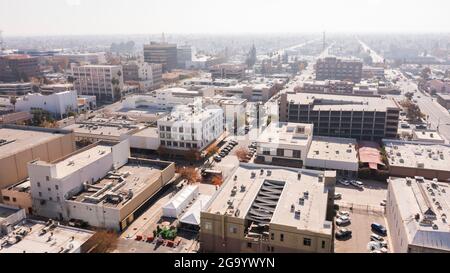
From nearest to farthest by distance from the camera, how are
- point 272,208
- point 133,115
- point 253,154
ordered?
point 272,208
point 253,154
point 133,115

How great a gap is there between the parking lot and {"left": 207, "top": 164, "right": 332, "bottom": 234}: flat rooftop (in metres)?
2.23

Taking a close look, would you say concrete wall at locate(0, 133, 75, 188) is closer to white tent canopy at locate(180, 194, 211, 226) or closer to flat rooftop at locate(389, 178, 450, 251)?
white tent canopy at locate(180, 194, 211, 226)

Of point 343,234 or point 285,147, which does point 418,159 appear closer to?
point 285,147

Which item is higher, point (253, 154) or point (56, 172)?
point (56, 172)

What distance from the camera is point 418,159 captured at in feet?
77.5

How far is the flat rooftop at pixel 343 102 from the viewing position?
2916cm

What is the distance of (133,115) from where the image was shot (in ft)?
112

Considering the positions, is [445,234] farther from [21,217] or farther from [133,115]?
[133,115]

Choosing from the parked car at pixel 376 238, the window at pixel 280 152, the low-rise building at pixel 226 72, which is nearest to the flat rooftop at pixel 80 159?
the window at pixel 280 152

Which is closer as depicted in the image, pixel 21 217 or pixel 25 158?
pixel 21 217

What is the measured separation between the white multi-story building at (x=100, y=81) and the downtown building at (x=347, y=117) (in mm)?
26461

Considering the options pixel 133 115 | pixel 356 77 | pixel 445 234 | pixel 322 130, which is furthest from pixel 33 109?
pixel 356 77

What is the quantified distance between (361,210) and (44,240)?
14.8 metres

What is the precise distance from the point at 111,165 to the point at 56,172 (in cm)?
348
